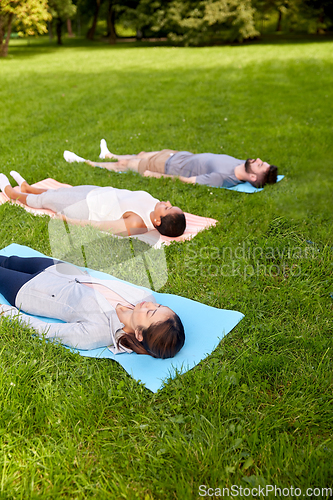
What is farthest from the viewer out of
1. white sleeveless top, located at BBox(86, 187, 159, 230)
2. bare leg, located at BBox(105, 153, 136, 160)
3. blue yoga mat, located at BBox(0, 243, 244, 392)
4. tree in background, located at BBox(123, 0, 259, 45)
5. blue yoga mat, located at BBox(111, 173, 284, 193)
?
tree in background, located at BBox(123, 0, 259, 45)

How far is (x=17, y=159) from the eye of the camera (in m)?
6.34

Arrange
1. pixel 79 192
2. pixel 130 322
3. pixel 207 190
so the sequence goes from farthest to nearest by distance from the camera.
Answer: pixel 207 190 → pixel 79 192 → pixel 130 322

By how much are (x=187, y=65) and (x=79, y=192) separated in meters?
13.8

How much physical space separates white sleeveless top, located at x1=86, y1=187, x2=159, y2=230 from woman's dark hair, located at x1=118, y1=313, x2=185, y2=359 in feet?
6.01

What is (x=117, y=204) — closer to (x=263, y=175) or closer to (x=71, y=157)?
(x=263, y=175)

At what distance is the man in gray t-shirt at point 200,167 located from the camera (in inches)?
221

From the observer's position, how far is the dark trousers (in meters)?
3.24

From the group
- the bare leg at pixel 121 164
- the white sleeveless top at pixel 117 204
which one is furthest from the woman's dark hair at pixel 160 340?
the bare leg at pixel 121 164

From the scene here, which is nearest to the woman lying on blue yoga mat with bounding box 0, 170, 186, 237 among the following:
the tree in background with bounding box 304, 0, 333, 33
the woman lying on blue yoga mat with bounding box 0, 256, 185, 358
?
the woman lying on blue yoga mat with bounding box 0, 256, 185, 358

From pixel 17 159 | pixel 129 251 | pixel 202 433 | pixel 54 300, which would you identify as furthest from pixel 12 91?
A: pixel 202 433

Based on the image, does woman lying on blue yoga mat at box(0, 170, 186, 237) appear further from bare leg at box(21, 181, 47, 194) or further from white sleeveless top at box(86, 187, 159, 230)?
bare leg at box(21, 181, 47, 194)

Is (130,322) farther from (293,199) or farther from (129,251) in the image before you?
(293,199)

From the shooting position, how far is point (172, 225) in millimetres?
4203

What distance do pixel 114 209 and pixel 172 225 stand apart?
2.39 feet
